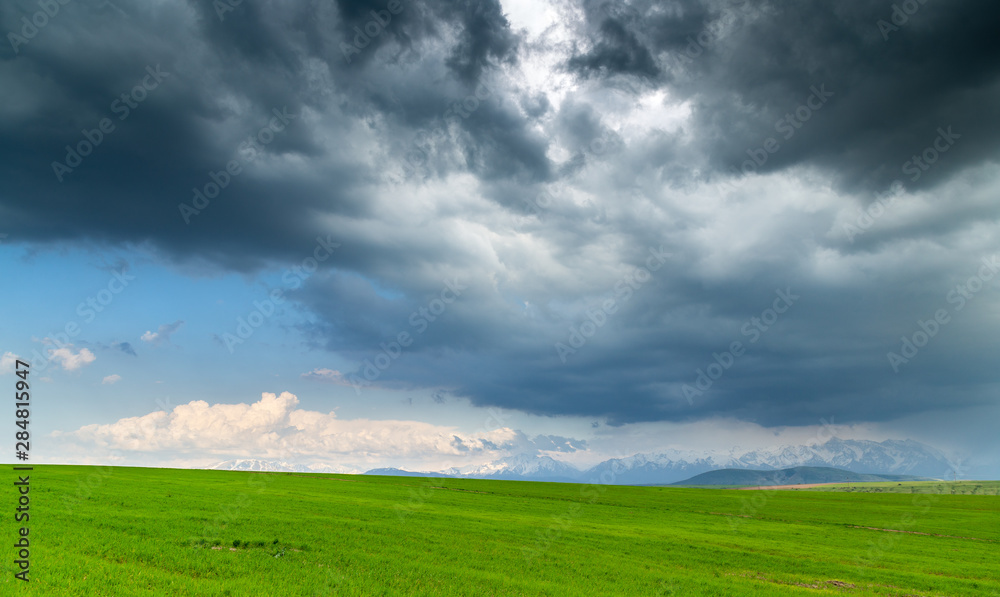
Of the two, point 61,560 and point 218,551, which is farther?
point 218,551

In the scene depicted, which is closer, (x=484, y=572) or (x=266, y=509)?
(x=484, y=572)

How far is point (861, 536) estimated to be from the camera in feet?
206

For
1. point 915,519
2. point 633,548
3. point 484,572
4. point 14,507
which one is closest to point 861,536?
point 915,519

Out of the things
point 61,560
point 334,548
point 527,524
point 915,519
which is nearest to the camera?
point 61,560

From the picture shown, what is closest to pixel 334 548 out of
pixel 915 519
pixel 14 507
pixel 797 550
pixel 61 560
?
pixel 61 560

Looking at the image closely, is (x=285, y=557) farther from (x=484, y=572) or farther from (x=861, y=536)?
(x=861, y=536)

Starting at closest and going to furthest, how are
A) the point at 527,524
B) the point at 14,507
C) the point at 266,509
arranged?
1. the point at 14,507
2. the point at 266,509
3. the point at 527,524

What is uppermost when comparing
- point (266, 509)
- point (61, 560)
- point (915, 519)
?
point (61, 560)

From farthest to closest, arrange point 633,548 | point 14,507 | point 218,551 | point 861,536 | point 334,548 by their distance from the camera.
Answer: point 861,536
point 633,548
point 14,507
point 334,548
point 218,551

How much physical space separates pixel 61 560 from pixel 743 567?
1517 inches

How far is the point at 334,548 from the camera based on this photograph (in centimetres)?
2794

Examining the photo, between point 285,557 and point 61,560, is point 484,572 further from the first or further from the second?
point 61,560

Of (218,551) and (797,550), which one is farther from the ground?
(218,551)

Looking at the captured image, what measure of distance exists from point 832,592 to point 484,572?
20.2 meters
